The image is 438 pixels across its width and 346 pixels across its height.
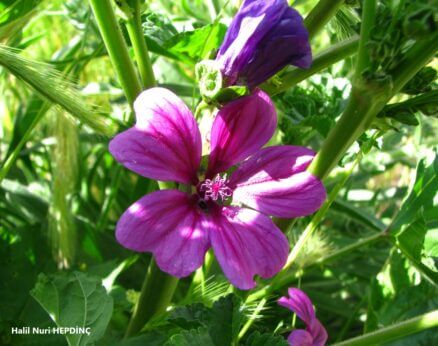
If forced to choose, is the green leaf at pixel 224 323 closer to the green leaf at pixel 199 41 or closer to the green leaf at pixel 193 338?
the green leaf at pixel 193 338

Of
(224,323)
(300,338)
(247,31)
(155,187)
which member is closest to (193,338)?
(224,323)

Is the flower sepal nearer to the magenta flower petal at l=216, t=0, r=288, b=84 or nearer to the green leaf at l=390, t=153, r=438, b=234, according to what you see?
the magenta flower petal at l=216, t=0, r=288, b=84

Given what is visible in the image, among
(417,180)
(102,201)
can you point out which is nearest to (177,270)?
(417,180)

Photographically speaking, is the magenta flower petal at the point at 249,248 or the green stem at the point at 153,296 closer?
the magenta flower petal at the point at 249,248

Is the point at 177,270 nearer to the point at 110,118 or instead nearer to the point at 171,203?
the point at 171,203

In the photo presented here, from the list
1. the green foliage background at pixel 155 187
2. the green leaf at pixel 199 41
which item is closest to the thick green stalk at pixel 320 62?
the green foliage background at pixel 155 187

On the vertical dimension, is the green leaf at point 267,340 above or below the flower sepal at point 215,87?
below

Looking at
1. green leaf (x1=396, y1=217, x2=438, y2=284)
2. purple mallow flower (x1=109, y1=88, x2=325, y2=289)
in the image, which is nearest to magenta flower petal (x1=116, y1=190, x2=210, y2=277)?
purple mallow flower (x1=109, y1=88, x2=325, y2=289)
